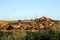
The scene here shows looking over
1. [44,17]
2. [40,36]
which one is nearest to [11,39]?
[40,36]

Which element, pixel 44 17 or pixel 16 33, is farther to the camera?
pixel 44 17

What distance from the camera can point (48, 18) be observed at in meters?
41.8

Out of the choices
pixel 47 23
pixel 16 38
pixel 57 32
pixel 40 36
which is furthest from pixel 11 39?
pixel 47 23

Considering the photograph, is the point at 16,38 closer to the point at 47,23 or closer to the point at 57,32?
the point at 57,32

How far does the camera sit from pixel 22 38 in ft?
64.4

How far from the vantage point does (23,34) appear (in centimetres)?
2039

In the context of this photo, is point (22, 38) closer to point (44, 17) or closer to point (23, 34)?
point (23, 34)

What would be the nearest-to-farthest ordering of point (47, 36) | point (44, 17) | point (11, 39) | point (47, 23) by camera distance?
point (11, 39), point (47, 36), point (47, 23), point (44, 17)

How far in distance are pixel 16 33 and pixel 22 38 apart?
40.5 inches

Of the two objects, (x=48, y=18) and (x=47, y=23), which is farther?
(x=48, y=18)

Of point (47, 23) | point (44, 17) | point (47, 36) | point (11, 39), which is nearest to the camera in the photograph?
point (11, 39)

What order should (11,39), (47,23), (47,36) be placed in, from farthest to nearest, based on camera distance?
(47,23) < (47,36) < (11,39)

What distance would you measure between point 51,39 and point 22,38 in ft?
8.03

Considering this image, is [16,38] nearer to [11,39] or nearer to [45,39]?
[11,39]
